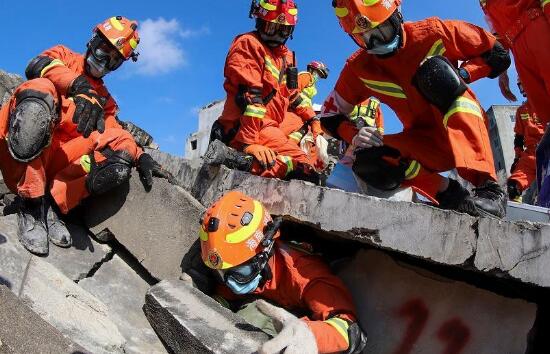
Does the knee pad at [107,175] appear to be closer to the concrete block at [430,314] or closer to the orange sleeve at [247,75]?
the orange sleeve at [247,75]

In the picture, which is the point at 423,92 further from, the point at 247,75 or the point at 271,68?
the point at 271,68

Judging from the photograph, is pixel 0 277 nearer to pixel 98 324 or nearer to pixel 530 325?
pixel 98 324

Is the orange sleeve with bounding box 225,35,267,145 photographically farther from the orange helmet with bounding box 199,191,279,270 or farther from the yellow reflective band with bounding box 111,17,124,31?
the orange helmet with bounding box 199,191,279,270

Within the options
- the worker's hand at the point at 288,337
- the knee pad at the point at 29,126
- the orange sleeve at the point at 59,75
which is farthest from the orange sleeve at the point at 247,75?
the worker's hand at the point at 288,337

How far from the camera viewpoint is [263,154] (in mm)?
3918

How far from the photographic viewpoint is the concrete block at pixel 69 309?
2.31m

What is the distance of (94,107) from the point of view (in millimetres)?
3381

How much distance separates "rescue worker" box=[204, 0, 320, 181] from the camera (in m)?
4.04

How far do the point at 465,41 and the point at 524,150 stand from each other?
439cm

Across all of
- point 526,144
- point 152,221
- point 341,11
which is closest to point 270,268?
point 152,221

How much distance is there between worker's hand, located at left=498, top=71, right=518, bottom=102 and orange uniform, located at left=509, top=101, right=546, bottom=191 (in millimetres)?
2906

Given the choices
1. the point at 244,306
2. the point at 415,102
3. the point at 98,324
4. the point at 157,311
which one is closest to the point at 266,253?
the point at 244,306

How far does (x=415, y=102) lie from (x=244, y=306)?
1590 millimetres

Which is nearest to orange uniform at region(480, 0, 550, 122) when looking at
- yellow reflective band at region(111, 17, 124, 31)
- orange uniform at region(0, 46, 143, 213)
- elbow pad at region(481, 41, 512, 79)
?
elbow pad at region(481, 41, 512, 79)
